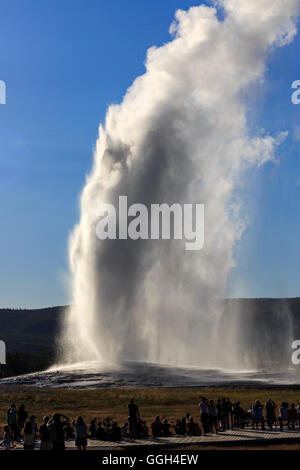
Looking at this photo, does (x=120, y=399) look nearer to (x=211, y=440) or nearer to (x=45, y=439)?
(x=211, y=440)

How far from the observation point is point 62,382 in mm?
62156

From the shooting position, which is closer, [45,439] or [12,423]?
[45,439]

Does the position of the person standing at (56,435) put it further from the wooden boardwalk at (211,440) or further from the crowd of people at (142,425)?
the wooden boardwalk at (211,440)

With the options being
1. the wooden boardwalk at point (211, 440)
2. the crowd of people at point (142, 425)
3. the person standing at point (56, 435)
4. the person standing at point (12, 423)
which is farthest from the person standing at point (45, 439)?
the person standing at point (12, 423)

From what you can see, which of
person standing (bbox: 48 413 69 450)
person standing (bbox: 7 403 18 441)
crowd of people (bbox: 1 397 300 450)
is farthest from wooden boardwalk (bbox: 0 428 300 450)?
person standing (bbox: 48 413 69 450)

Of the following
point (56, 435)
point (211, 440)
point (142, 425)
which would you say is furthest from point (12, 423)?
point (56, 435)

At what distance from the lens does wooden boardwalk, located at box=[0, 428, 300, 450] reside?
22453 mm

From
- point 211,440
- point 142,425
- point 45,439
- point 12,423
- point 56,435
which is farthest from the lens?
point 142,425

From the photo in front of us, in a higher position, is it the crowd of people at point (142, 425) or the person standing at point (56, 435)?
the person standing at point (56, 435)

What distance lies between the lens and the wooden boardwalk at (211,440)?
22453 millimetres

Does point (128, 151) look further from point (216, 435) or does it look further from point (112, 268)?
point (216, 435)

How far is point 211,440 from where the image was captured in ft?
75.6

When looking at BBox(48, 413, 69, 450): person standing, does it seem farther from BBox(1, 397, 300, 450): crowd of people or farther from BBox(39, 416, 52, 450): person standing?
BBox(1, 397, 300, 450): crowd of people
